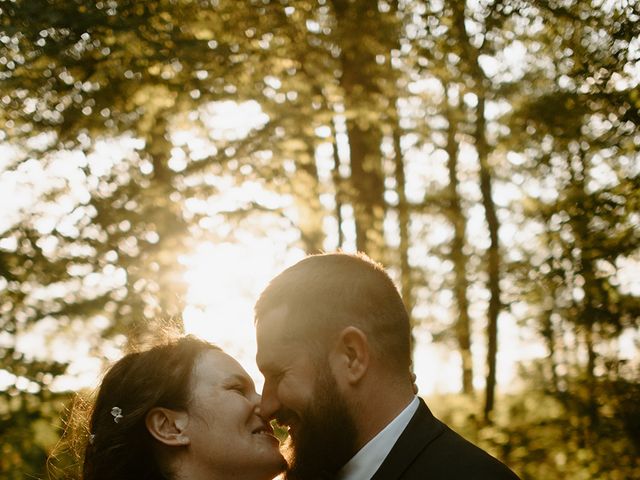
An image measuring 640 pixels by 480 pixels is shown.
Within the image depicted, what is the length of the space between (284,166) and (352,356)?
7542mm

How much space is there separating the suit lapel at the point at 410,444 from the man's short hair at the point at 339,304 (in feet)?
0.96

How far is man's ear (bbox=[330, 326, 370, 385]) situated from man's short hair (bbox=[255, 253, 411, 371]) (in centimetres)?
5

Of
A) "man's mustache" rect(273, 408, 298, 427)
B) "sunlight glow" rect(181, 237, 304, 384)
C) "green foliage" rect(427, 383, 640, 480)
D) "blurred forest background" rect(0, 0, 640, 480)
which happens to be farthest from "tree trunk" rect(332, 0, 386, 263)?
"man's mustache" rect(273, 408, 298, 427)

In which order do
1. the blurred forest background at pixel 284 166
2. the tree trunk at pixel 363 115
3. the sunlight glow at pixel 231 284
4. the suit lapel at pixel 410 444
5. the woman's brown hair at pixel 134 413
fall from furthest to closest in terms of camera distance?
the sunlight glow at pixel 231 284
the tree trunk at pixel 363 115
the blurred forest background at pixel 284 166
the woman's brown hair at pixel 134 413
the suit lapel at pixel 410 444

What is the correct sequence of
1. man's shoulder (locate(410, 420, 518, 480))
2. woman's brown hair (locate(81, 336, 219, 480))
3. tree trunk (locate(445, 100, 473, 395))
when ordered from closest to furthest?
man's shoulder (locate(410, 420, 518, 480)) → woman's brown hair (locate(81, 336, 219, 480)) → tree trunk (locate(445, 100, 473, 395))

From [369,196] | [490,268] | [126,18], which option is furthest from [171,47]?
[490,268]

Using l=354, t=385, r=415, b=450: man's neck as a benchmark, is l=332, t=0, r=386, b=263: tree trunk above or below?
above

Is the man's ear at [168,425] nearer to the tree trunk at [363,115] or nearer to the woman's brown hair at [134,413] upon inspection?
the woman's brown hair at [134,413]

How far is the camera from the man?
3764 millimetres

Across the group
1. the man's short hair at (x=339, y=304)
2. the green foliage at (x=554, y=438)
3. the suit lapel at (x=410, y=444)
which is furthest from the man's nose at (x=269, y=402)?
the green foliage at (x=554, y=438)

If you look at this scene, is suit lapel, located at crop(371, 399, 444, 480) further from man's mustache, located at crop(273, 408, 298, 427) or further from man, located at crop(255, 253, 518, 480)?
man's mustache, located at crop(273, 408, 298, 427)

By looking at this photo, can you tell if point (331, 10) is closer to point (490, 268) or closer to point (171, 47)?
point (171, 47)

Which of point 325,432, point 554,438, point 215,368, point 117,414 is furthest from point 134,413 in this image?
point 554,438

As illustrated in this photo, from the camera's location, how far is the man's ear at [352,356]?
3.80 metres
